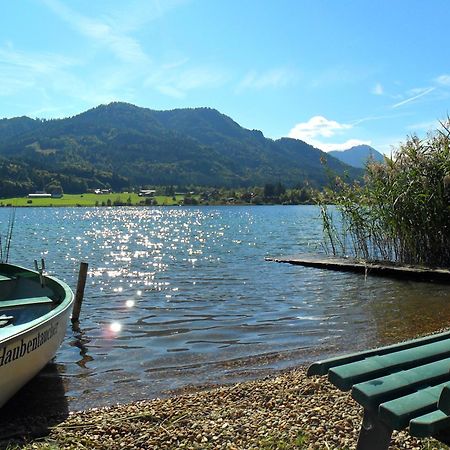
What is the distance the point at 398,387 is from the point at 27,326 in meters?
5.21

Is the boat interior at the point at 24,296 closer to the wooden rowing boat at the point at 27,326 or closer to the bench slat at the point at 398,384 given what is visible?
the wooden rowing boat at the point at 27,326

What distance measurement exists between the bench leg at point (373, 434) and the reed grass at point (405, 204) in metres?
13.6

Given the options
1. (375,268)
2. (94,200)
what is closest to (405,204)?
(375,268)

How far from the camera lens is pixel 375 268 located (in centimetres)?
1856

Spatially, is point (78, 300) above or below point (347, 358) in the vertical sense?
below

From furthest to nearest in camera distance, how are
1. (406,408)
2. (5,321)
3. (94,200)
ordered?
1. (94,200)
2. (5,321)
3. (406,408)

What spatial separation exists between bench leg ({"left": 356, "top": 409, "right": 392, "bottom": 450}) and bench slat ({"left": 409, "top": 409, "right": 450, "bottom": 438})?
0.49m

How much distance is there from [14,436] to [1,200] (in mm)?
147913

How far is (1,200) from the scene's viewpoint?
5556 inches

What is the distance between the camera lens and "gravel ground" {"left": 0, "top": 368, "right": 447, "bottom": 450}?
4.89 meters

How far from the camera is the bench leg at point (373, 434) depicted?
3.31 meters

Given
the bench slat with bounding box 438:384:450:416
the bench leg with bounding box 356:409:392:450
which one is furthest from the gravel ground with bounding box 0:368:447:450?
the bench slat with bounding box 438:384:450:416

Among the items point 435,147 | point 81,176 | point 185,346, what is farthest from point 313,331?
point 81,176

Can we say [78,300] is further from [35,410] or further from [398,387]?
[398,387]
